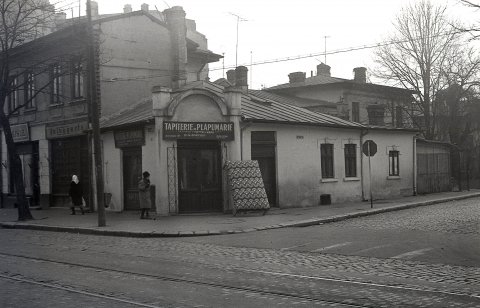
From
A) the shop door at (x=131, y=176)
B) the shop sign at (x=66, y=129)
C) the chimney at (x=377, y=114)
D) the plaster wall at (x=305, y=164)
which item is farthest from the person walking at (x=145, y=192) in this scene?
the chimney at (x=377, y=114)

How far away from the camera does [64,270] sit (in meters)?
10.2

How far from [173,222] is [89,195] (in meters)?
7.91

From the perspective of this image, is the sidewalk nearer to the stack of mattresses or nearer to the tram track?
the stack of mattresses

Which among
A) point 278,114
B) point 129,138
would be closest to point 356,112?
point 278,114

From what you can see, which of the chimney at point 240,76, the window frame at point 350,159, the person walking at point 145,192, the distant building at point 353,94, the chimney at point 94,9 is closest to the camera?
the person walking at point 145,192

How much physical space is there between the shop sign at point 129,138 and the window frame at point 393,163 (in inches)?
540

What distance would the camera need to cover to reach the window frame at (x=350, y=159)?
1069 inches

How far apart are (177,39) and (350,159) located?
10320 millimetres

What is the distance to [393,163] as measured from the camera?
29906 millimetres

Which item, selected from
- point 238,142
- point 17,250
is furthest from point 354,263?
point 238,142

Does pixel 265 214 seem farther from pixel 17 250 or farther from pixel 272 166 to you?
pixel 17 250

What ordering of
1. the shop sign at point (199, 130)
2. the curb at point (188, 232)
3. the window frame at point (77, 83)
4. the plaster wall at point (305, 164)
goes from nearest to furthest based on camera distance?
the curb at point (188, 232), the shop sign at point (199, 130), the plaster wall at point (305, 164), the window frame at point (77, 83)

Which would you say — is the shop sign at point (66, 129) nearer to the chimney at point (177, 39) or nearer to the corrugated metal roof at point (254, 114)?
the corrugated metal roof at point (254, 114)

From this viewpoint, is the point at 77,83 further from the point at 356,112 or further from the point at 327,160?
the point at 356,112
